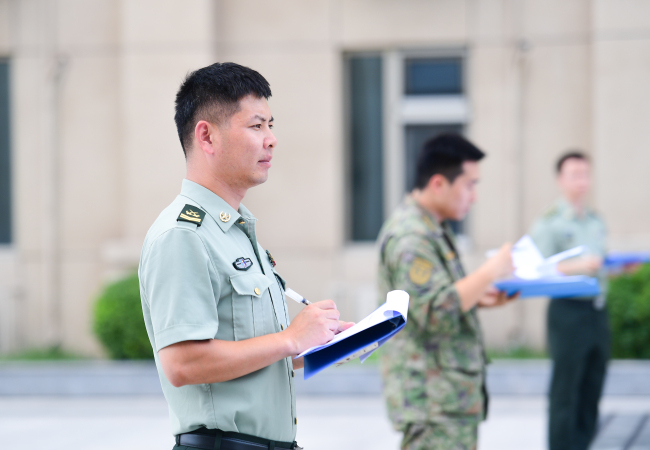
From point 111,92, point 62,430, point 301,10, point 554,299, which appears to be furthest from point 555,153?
point 62,430

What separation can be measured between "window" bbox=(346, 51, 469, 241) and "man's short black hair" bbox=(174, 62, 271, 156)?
25.3 feet

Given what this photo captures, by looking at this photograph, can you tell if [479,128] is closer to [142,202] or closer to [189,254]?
[142,202]

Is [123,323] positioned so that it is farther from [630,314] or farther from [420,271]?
[420,271]

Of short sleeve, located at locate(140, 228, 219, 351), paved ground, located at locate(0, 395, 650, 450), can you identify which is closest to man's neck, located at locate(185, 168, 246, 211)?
short sleeve, located at locate(140, 228, 219, 351)

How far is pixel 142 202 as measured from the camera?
944cm

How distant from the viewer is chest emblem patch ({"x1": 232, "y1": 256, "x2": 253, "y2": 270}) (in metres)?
1.92

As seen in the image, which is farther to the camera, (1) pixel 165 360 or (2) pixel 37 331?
(2) pixel 37 331

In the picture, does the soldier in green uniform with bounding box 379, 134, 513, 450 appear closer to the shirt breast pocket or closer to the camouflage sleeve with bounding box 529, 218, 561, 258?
the shirt breast pocket

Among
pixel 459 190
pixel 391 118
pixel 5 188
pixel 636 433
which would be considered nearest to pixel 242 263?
pixel 459 190

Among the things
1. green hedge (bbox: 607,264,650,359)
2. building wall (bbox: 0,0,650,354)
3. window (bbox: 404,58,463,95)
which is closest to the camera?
green hedge (bbox: 607,264,650,359)

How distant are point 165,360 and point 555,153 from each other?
8254mm

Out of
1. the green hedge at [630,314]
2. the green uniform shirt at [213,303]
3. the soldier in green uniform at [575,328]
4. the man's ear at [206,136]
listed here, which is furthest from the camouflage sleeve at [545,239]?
the man's ear at [206,136]

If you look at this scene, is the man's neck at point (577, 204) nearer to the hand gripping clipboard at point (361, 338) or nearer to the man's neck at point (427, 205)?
the man's neck at point (427, 205)

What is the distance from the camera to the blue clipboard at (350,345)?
1.95 metres
